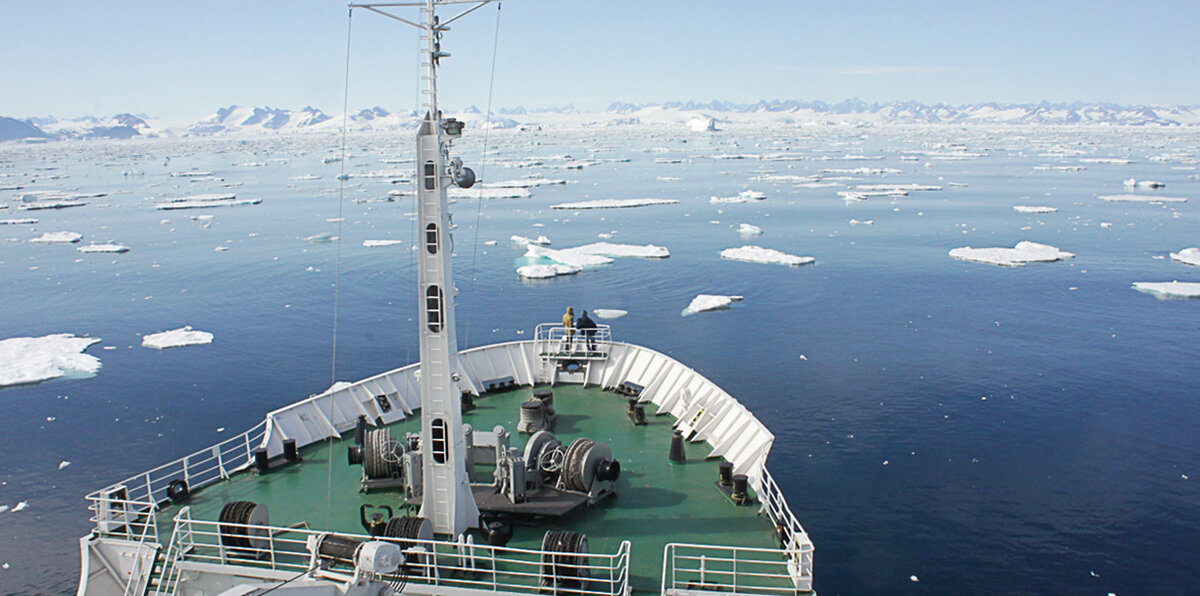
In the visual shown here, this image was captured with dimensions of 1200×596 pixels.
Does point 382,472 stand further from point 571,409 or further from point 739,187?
point 739,187

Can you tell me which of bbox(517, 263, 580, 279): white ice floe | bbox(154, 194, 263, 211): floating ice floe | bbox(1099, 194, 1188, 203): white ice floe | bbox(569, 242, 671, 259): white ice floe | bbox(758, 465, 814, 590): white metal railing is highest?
bbox(1099, 194, 1188, 203): white ice floe

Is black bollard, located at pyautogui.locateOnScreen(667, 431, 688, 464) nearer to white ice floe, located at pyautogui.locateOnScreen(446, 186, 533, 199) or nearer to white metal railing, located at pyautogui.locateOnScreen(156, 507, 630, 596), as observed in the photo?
white metal railing, located at pyautogui.locateOnScreen(156, 507, 630, 596)

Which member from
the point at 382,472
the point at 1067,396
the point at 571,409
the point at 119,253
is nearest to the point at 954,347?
the point at 1067,396

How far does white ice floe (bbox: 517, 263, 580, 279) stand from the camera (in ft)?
113

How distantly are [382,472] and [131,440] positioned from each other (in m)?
11.2

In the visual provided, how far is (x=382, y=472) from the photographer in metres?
11.3

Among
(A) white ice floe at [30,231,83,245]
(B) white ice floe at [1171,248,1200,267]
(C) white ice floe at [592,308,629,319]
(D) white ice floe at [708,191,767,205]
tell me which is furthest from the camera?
(D) white ice floe at [708,191,767,205]

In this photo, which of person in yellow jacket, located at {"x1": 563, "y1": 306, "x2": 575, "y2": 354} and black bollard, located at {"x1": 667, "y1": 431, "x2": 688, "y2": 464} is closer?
black bollard, located at {"x1": 667, "y1": 431, "x2": 688, "y2": 464}

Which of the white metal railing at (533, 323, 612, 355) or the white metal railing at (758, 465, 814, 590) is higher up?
the white metal railing at (533, 323, 612, 355)

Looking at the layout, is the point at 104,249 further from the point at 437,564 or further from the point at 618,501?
the point at 437,564

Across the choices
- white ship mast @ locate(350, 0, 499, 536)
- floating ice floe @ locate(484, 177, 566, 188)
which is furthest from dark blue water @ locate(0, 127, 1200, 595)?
floating ice floe @ locate(484, 177, 566, 188)

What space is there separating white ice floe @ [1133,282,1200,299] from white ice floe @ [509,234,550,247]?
87.4ft

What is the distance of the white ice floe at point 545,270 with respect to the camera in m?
34.3

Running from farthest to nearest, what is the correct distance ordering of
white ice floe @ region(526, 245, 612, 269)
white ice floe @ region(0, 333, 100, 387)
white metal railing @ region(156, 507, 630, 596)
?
white ice floe @ region(526, 245, 612, 269)
white ice floe @ region(0, 333, 100, 387)
white metal railing @ region(156, 507, 630, 596)
